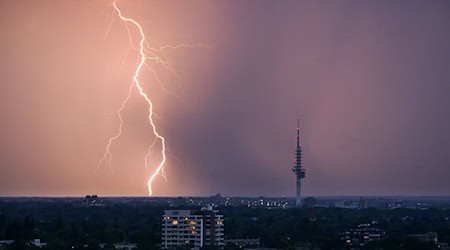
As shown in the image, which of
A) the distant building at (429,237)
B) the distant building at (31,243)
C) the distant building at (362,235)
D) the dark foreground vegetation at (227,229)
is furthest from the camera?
the distant building at (362,235)

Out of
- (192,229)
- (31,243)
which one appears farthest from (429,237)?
(31,243)

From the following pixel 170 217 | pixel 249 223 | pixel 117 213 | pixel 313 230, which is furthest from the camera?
pixel 117 213

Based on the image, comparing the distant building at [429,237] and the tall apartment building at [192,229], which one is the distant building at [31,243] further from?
the distant building at [429,237]

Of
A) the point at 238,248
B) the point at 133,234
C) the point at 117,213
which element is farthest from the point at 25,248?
the point at 117,213

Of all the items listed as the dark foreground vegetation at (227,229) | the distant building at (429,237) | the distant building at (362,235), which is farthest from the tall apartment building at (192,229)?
the distant building at (429,237)

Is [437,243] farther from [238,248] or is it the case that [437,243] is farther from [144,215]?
[144,215]

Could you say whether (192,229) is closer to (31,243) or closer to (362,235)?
(31,243)
